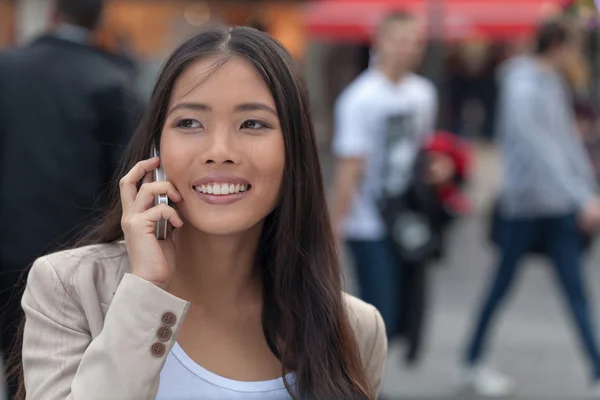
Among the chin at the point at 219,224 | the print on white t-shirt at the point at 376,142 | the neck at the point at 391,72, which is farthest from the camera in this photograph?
the neck at the point at 391,72

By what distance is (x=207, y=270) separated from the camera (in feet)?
7.64

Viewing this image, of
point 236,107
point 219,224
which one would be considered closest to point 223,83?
point 236,107

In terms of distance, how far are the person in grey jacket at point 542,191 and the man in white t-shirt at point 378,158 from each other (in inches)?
25.8

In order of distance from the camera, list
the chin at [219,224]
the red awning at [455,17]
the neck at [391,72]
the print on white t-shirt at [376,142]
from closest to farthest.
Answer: the chin at [219,224] → the print on white t-shirt at [376,142] → the neck at [391,72] → the red awning at [455,17]

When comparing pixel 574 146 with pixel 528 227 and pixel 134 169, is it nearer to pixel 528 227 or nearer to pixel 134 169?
pixel 528 227

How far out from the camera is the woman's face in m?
2.16

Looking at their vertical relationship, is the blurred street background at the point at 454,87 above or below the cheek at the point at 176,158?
below

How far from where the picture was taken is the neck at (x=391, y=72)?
5637mm

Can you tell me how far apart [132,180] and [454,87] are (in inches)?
756

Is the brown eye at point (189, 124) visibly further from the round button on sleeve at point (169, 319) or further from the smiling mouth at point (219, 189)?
the round button on sleeve at point (169, 319)

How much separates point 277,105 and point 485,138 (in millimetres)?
19115

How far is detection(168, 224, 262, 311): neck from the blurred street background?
0.73 m

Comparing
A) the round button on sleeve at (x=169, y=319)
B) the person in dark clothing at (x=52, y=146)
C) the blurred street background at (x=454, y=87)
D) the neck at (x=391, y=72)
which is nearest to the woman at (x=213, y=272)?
the round button on sleeve at (x=169, y=319)

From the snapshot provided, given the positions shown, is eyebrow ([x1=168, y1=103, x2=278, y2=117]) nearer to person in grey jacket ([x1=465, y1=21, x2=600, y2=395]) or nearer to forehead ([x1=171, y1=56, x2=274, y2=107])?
forehead ([x1=171, y1=56, x2=274, y2=107])
